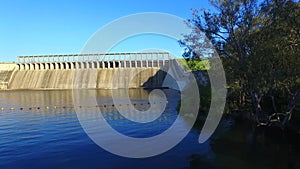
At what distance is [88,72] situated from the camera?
6043 inches

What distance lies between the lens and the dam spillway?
14425 centimetres

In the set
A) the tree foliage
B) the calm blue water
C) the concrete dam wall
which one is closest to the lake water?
the calm blue water

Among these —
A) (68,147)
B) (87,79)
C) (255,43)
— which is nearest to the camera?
(255,43)

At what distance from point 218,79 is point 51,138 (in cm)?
2313

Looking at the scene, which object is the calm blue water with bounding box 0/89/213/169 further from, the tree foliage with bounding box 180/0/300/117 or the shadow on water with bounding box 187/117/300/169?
the tree foliage with bounding box 180/0/300/117

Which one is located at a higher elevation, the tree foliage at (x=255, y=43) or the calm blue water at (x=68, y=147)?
the tree foliage at (x=255, y=43)

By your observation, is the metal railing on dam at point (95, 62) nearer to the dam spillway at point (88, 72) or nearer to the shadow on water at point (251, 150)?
the dam spillway at point (88, 72)

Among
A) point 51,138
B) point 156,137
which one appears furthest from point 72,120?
point 156,137

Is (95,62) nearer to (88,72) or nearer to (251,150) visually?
(88,72)

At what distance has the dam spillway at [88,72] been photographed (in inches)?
5679

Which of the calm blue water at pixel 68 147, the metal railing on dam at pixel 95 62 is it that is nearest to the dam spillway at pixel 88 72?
the metal railing on dam at pixel 95 62

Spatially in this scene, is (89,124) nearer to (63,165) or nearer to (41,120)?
(41,120)

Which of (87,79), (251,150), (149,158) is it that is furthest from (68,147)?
(87,79)

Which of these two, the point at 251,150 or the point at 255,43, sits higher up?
the point at 255,43
